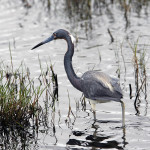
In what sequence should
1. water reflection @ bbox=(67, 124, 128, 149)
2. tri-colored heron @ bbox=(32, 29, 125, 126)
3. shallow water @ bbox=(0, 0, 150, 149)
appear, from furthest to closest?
1. tri-colored heron @ bbox=(32, 29, 125, 126)
2. shallow water @ bbox=(0, 0, 150, 149)
3. water reflection @ bbox=(67, 124, 128, 149)

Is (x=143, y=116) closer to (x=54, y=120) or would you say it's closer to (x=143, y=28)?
(x=54, y=120)

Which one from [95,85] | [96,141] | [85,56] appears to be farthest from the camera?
[85,56]

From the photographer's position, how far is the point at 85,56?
10.1m

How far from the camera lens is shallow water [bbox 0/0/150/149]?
6266mm

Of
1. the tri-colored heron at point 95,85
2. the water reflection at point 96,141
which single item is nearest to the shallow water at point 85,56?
the water reflection at point 96,141

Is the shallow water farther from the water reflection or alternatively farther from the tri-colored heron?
the tri-colored heron

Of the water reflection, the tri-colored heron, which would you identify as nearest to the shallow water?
the water reflection

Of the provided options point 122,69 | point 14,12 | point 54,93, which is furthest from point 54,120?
point 14,12

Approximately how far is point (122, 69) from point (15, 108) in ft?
11.4

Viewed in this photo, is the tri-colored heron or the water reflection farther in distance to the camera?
the tri-colored heron

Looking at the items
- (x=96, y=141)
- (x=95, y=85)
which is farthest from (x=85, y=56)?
(x=96, y=141)

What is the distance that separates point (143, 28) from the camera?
38.2ft

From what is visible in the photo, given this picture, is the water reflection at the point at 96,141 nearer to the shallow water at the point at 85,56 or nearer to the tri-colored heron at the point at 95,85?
the shallow water at the point at 85,56

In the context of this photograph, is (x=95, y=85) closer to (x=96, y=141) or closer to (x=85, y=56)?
(x=96, y=141)
